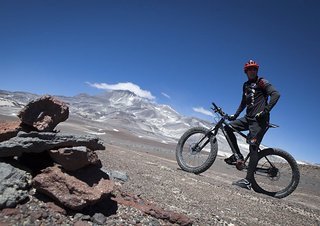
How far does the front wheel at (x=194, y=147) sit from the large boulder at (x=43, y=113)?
376cm

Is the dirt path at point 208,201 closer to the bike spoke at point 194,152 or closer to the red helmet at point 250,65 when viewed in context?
the bike spoke at point 194,152

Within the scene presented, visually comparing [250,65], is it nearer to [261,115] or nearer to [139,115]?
[261,115]

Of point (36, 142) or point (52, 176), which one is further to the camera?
point (36, 142)

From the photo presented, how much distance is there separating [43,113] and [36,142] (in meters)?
0.70

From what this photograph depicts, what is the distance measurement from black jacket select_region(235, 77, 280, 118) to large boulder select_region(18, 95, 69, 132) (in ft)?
13.0

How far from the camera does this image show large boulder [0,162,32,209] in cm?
301

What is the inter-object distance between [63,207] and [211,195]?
8.37 feet

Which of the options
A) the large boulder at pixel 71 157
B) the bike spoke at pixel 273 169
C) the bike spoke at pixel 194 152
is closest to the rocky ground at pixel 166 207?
the large boulder at pixel 71 157

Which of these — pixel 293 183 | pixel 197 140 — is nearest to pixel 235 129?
pixel 197 140

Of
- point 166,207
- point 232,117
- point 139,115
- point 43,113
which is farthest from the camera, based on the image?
point 139,115

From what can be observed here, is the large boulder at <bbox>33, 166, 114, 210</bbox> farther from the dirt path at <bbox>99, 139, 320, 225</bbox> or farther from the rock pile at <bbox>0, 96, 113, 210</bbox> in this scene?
the dirt path at <bbox>99, 139, 320, 225</bbox>

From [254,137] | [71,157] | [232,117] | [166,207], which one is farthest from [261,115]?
[71,157]

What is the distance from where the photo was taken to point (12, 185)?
3.18 m

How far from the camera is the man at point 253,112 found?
633 cm
